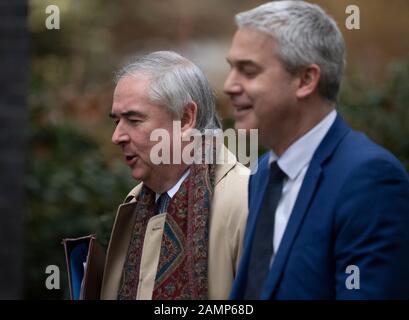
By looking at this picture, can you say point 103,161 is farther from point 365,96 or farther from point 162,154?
point 162,154

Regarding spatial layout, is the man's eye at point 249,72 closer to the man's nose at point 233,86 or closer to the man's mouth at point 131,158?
the man's nose at point 233,86

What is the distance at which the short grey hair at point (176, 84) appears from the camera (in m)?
3.49

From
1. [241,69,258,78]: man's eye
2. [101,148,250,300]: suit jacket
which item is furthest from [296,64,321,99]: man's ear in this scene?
[101,148,250,300]: suit jacket

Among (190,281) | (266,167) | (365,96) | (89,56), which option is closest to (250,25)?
(266,167)

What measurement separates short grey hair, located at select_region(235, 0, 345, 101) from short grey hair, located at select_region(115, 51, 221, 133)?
68 centimetres

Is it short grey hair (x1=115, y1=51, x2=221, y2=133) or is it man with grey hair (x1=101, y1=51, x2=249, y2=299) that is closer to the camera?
man with grey hair (x1=101, y1=51, x2=249, y2=299)

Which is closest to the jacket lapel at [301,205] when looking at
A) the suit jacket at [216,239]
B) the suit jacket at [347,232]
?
the suit jacket at [347,232]

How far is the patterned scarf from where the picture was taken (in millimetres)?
3275

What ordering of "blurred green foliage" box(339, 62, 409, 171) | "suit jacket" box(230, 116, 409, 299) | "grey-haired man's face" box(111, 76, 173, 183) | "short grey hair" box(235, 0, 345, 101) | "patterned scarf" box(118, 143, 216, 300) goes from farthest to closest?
"blurred green foliage" box(339, 62, 409, 171), "grey-haired man's face" box(111, 76, 173, 183), "patterned scarf" box(118, 143, 216, 300), "short grey hair" box(235, 0, 345, 101), "suit jacket" box(230, 116, 409, 299)

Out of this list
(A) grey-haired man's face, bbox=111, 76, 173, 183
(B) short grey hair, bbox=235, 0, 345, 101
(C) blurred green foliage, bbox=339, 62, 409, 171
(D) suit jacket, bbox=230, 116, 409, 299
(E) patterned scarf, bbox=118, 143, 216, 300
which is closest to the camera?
(D) suit jacket, bbox=230, 116, 409, 299

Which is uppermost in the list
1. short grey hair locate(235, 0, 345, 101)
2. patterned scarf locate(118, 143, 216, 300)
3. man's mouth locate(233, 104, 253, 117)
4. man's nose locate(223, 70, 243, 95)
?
short grey hair locate(235, 0, 345, 101)

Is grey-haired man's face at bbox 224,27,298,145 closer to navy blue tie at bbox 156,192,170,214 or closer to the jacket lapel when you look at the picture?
the jacket lapel
